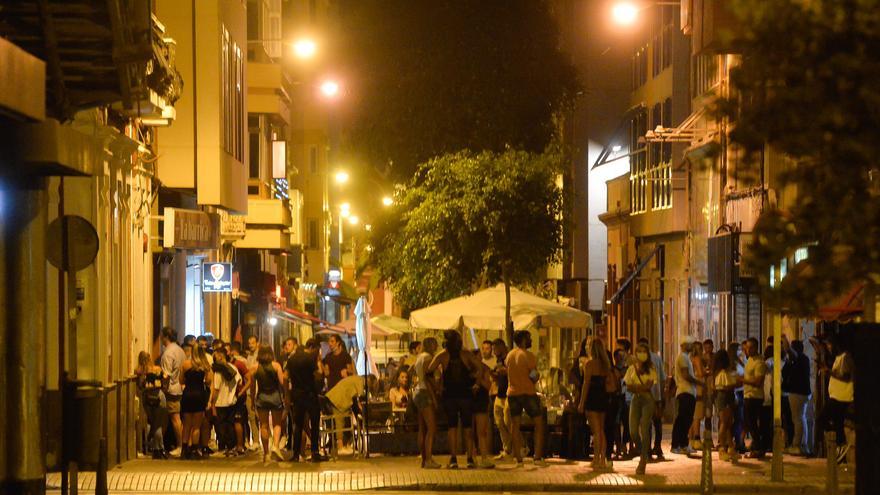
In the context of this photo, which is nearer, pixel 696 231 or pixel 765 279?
pixel 765 279

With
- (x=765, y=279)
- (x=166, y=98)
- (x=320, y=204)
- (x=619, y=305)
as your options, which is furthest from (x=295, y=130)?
(x=765, y=279)

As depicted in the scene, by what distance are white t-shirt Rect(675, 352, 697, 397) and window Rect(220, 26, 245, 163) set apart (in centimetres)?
1077

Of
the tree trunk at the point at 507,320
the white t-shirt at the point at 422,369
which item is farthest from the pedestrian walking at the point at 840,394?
the tree trunk at the point at 507,320

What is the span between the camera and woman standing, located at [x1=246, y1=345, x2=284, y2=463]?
24281 millimetres

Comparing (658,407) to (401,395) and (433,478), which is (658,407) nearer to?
(401,395)

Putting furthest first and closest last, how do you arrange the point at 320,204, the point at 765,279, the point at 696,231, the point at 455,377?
the point at 320,204, the point at 696,231, the point at 455,377, the point at 765,279

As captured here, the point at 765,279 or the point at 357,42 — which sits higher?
the point at 357,42

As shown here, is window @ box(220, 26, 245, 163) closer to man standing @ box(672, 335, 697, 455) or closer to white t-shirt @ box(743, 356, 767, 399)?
man standing @ box(672, 335, 697, 455)

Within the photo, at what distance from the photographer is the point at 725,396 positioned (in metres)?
24.8

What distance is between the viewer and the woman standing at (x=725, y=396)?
24.6 meters

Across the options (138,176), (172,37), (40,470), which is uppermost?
(172,37)

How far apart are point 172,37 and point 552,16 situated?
1463 centimetres

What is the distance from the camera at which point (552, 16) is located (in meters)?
42.9

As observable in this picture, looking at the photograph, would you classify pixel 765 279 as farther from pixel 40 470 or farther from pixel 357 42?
pixel 357 42
